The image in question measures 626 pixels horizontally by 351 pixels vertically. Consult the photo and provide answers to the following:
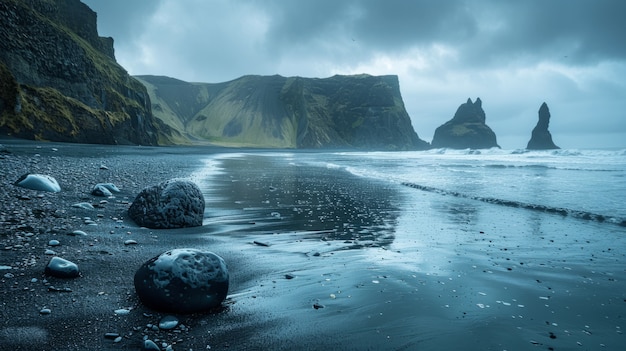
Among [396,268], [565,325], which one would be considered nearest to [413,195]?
[396,268]

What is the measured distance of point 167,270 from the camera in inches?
175

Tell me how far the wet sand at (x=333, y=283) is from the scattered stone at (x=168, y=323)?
3.6 inches

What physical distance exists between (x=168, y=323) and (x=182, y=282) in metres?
0.53

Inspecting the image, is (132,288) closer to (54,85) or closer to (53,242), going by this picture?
(53,242)

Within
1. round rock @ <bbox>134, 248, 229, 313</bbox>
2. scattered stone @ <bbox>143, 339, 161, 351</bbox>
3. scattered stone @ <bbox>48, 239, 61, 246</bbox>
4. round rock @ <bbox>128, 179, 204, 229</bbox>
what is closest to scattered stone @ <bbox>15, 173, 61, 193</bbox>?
round rock @ <bbox>128, 179, 204, 229</bbox>

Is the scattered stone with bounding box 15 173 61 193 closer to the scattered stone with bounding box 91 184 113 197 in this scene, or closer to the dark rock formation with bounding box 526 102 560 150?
the scattered stone with bounding box 91 184 113 197

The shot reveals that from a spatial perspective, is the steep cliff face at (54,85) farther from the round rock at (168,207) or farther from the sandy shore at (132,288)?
the sandy shore at (132,288)

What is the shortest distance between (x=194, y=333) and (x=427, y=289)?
3.56m

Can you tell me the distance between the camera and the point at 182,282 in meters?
4.34

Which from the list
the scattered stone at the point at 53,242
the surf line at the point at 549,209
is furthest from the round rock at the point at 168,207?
the surf line at the point at 549,209

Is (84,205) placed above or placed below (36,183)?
below

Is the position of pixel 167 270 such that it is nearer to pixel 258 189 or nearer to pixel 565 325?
pixel 565 325

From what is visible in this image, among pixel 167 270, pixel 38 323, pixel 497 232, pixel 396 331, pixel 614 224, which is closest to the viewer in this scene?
pixel 38 323

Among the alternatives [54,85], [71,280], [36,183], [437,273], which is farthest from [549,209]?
[54,85]
